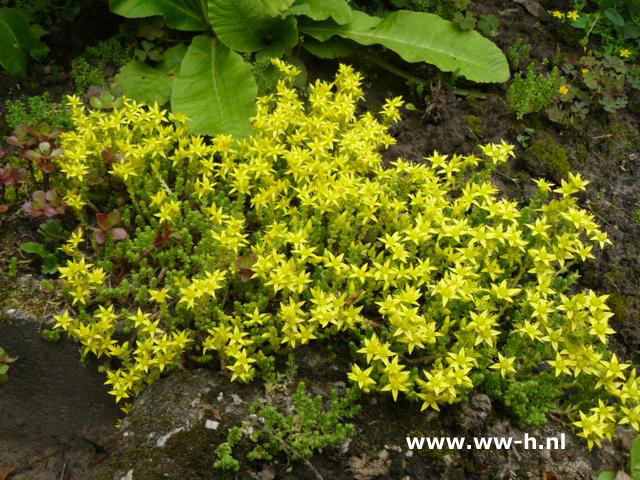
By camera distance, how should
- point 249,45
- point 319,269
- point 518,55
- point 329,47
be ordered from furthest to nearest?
point 518,55 < point 329,47 < point 249,45 < point 319,269

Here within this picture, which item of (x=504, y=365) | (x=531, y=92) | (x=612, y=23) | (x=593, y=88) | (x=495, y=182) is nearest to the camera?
(x=504, y=365)

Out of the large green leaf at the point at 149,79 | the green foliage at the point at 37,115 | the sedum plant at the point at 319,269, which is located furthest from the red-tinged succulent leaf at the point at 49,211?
the large green leaf at the point at 149,79

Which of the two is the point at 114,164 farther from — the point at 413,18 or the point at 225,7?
the point at 413,18

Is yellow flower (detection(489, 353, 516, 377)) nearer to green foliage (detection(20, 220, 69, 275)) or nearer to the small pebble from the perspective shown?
the small pebble

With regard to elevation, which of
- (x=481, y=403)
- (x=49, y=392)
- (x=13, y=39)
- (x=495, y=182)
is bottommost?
(x=49, y=392)

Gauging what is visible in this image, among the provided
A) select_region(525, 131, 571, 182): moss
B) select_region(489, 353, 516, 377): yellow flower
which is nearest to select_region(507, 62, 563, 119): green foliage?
select_region(525, 131, 571, 182): moss

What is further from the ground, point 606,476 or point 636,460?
point 636,460

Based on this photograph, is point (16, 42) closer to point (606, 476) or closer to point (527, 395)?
point (527, 395)

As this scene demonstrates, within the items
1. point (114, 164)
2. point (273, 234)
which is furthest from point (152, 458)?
point (114, 164)

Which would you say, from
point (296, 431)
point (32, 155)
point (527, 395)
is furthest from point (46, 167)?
point (527, 395)
